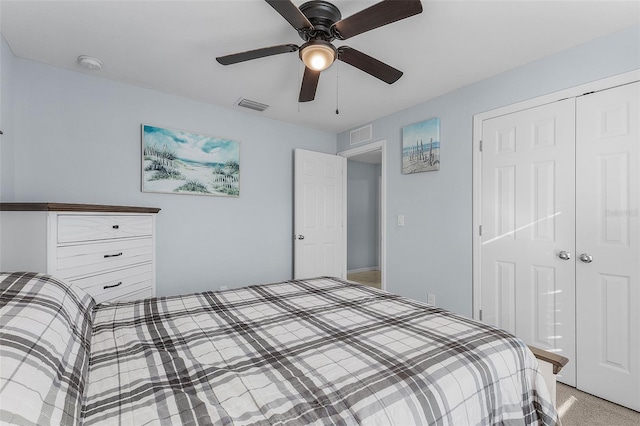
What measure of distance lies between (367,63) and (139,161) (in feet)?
7.64

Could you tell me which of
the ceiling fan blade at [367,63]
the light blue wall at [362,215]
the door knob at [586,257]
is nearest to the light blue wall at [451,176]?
the door knob at [586,257]

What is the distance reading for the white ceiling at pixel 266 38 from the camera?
176 cm

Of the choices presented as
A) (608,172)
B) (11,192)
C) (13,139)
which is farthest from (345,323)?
(13,139)

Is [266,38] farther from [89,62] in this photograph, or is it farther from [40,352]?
[40,352]

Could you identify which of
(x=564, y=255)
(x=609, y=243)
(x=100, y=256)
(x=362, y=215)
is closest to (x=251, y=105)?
(x=100, y=256)

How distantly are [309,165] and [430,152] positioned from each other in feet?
5.18

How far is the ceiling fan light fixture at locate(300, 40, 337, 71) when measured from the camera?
161 centimetres

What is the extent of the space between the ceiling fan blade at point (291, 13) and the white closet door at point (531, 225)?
1950 mm

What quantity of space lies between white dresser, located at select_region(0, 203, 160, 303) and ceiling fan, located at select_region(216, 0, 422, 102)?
1.40 metres

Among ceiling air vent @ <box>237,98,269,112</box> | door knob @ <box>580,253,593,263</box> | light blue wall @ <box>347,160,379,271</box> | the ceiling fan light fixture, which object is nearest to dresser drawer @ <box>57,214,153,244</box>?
ceiling air vent @ <box>237,98,269,112</box>

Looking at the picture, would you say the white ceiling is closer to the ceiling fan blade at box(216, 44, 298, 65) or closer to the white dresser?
the ceiling fan blade at box(216, 44, 298, 65)

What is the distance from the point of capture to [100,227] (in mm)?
2057

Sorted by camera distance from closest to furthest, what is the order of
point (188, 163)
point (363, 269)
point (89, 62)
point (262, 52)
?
point (262, 52)
point (89, 62)
point (188, 163)
point (363, 269)

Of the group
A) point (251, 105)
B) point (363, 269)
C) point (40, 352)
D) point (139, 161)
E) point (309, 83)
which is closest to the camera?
point (40, 352)
